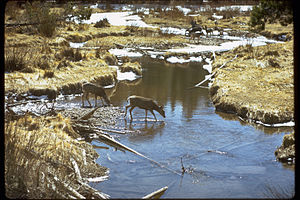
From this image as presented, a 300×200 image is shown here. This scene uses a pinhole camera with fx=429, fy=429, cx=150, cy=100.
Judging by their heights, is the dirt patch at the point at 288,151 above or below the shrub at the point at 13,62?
below

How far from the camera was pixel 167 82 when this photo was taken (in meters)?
16.0

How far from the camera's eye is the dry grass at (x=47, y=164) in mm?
5914

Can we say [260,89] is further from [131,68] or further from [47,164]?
[47,164]

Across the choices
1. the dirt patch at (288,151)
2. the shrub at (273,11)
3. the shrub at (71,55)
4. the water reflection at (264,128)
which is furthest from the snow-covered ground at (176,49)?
the shrub at (273,11)

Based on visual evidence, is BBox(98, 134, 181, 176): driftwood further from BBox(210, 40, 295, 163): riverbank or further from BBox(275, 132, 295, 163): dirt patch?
BBox(210, 40, 295, 163): riverbank

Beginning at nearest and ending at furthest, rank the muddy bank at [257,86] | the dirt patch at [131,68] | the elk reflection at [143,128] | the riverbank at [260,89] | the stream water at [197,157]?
1. the stream water at [197,157]
2. the elk reflection at [143,128]
3. the riverbank at [260,89]
4. the muddy bank at [257,86]
5. the dirt patch at [131,68]

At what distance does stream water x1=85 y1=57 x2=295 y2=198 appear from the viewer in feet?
22.5

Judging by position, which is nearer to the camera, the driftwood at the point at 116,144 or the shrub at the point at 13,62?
the driftwood at the point at 116,144

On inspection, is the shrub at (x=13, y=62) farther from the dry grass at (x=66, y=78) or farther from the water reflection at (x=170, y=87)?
the water reflection at (x=170, y=87)

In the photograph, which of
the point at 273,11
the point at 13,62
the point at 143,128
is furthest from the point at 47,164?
the point at 13,62

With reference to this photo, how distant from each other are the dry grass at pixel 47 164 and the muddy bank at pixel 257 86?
473cm

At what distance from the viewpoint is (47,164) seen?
6707 millimetres

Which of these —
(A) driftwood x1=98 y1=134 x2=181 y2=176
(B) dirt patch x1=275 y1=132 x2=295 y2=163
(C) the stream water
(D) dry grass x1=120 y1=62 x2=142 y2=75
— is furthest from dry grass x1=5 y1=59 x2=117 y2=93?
(B) dirt patch x1=275 y1=132 x2=295 y2=163

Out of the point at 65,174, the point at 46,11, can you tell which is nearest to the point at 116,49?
the point at 46,11
